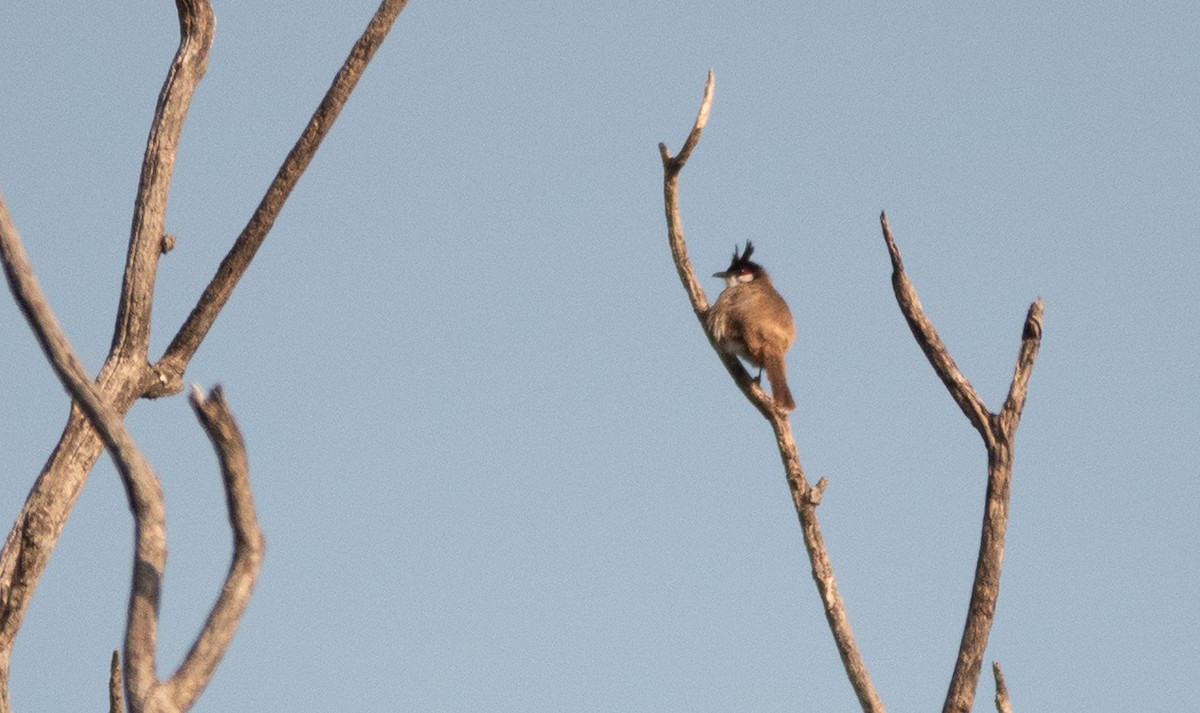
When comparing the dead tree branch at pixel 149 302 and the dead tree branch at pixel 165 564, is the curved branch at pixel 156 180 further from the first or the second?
the dead tree branch at pixel 165 564

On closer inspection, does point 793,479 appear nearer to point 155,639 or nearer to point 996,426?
point 996,426

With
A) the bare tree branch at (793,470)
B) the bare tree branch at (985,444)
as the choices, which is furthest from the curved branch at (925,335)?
the bare tree branch at (793,470)

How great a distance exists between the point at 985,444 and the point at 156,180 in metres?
3.83

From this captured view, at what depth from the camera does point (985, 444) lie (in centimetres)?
710

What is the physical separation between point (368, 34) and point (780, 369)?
10.6 feet

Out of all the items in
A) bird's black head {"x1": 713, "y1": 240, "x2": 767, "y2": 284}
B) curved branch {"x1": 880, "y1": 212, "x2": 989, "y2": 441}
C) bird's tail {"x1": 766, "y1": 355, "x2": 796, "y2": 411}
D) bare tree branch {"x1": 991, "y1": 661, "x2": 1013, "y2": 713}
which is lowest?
bare tree branch {"x1": 991, "y1": 661, "x2": 1013, "y2": 713}

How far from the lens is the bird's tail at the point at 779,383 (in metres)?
9.74

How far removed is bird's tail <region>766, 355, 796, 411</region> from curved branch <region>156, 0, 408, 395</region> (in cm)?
301

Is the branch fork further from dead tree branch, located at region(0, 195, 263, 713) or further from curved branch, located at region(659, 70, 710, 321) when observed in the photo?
dead tree branch, located at region(0, 195, 263, 713)

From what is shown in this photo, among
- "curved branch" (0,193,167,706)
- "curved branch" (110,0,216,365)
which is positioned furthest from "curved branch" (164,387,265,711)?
"curved branch" (110,0,216,365)

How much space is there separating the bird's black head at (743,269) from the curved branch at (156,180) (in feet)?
14.7

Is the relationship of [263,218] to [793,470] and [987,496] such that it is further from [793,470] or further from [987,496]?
[987,496]

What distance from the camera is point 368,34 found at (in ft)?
27.9

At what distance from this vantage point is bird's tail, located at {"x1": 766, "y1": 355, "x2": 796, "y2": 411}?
9742 mm
